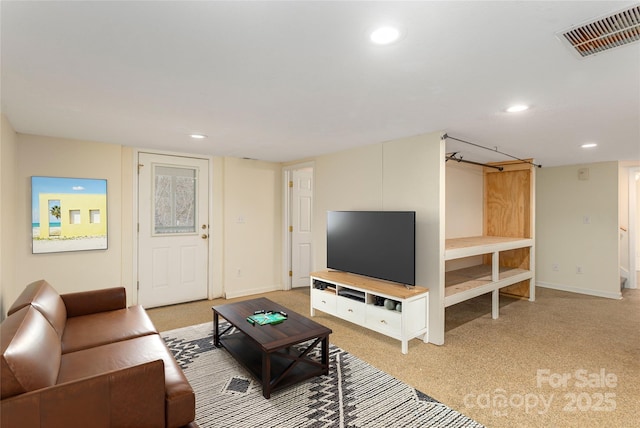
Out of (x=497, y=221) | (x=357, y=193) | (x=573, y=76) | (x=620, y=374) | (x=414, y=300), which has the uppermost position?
(x=573, y=76)

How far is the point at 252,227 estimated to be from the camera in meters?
5.27

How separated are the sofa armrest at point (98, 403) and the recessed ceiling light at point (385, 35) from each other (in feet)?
6.21

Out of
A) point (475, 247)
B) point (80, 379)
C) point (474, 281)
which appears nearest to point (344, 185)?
→ point (475, 247)

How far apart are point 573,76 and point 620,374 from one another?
2.49m

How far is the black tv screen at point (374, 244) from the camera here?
3285 mm

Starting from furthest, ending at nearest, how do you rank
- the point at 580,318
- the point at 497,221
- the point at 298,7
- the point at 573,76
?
the point at 497,221
the point at 580,318
the point at 573,76
the point at 298,7

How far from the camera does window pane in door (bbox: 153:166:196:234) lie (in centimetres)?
447

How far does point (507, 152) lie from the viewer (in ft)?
14.5

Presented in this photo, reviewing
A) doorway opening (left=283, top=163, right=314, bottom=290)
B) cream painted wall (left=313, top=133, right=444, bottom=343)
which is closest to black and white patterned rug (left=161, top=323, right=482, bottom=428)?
cream painted wall (left=313, top=133, right=444, bottom=343)

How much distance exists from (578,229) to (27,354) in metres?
7.00

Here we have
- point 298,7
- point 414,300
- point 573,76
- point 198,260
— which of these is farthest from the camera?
point 198,260

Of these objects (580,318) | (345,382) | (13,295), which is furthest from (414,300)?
(13,295)

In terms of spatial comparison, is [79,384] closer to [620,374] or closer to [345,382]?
[345,382]

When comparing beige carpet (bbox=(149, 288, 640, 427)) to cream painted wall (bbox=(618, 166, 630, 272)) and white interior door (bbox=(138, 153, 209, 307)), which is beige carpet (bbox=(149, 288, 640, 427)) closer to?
white interior door (bbox=(138, 153, 209, 307))
